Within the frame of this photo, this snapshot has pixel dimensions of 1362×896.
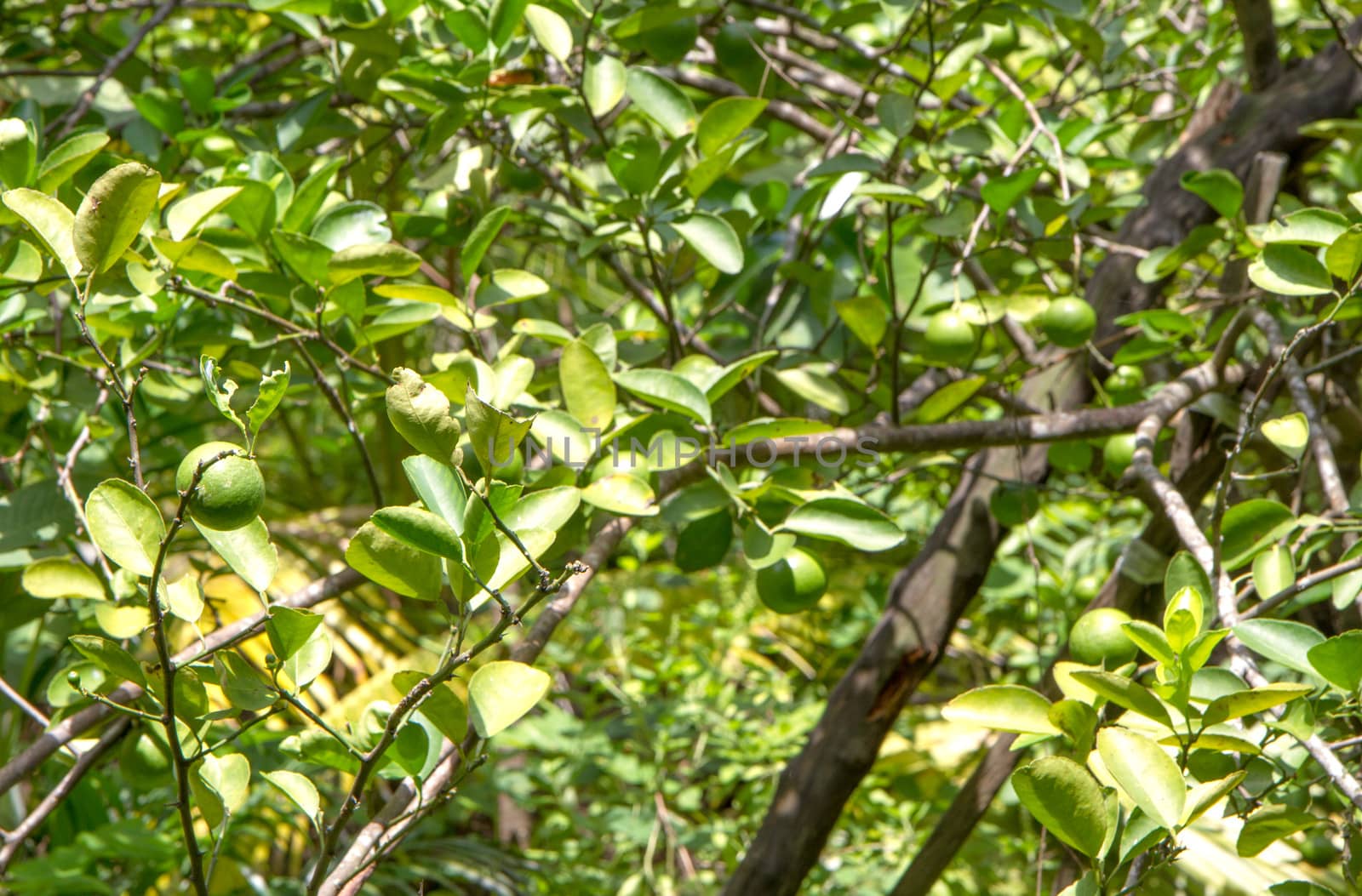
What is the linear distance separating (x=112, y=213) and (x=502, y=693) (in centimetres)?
32

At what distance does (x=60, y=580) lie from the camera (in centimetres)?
78

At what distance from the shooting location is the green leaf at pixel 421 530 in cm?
50

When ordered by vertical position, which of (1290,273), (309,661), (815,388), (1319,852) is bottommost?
(1319,852)

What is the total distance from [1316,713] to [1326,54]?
1.09 meters

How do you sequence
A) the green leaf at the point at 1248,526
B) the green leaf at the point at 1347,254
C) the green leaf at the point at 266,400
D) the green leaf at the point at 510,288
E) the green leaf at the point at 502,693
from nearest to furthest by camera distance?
the green leaf at the point at 266,400 → the green leaf at the point at 502,693 → the green leaf at the point at 1347,254 → the green leaf at the point at 1248,526 → the green leaf at the point at 510,288

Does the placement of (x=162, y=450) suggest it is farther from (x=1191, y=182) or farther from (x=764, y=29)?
(x=1191, y=182)

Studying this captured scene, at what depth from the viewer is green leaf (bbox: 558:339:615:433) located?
78cm

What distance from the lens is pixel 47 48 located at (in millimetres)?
1467

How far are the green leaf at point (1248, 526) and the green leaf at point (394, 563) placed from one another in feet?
1.85

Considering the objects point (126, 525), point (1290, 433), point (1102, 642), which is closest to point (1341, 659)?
point (1102, 642)

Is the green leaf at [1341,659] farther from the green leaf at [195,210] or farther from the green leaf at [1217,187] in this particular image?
the green leaf at [195,210]

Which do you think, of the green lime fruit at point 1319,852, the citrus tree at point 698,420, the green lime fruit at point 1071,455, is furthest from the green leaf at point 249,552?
the green lime fruit at point 1319,852

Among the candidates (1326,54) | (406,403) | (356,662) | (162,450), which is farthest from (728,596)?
(406,403)

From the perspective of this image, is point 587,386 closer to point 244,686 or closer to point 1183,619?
point 244,686
